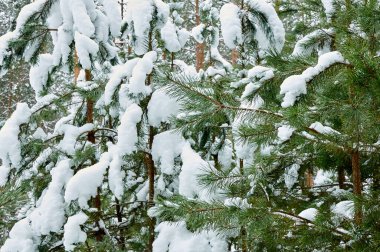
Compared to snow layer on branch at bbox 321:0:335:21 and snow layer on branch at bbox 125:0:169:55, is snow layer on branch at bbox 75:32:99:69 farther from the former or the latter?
snow layer on branch at bbox 321:0:335:21

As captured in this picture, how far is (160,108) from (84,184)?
1.06 m

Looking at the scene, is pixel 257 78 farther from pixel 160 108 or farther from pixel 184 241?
pixel 184 241

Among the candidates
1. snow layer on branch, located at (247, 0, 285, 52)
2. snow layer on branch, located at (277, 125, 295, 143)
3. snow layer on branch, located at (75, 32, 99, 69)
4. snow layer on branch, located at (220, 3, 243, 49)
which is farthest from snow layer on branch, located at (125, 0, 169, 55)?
snow layer on branch, located at (277, 125, 295, 143)

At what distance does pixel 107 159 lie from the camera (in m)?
4.15

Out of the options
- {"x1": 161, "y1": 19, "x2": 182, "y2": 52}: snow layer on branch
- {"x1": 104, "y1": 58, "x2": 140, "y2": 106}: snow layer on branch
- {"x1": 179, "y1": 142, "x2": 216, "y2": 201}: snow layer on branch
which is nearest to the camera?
{"x1": 179, "y1": 142, "x2": 216, "y2": 201}: snow layer on branch

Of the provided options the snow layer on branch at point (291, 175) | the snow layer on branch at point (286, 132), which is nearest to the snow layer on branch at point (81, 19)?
the snow layer on branch at point (291, 175)

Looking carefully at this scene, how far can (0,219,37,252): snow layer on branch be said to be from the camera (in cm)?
445

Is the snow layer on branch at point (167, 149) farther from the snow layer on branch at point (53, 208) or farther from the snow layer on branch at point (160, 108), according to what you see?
the snow layer on branch at point (53, 208)

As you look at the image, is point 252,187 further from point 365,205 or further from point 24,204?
point 24,204

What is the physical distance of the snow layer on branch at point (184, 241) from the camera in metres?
→ 3.60

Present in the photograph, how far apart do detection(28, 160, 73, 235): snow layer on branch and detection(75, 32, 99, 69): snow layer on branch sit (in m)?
1.15

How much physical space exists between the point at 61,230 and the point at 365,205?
3.34 m

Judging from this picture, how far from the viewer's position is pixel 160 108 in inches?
151

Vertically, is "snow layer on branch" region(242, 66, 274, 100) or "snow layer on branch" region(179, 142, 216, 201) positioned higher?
"snow layer on branch" region(242, 66, 274, 100)
